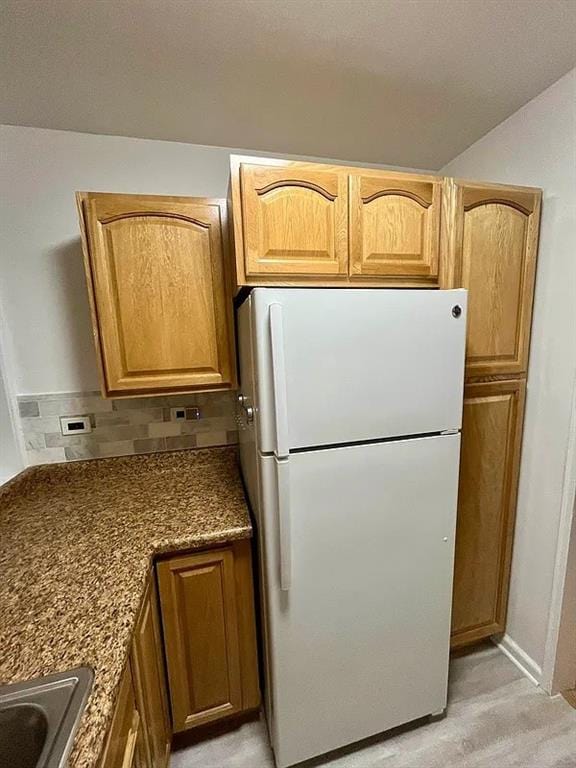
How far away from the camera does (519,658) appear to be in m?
1.64

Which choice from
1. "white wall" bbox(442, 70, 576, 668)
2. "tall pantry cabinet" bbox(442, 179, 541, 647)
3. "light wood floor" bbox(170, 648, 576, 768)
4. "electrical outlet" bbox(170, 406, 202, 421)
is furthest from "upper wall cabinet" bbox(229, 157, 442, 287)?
"light wood floor" bbox(170, 648, 576, 768)

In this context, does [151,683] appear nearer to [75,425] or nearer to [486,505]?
[75,425]

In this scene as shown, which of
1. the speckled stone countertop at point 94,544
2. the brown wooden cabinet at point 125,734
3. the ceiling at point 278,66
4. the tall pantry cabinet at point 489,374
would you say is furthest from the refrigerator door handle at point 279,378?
the ceiling at point 278,66

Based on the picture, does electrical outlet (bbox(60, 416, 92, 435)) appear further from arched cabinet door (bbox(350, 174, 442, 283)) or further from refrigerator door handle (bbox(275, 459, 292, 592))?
arched cabinet door (bbox(350, 174, 442, 283))

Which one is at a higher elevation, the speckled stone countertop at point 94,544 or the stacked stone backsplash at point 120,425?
the stacked stone backsplash at point 120,425

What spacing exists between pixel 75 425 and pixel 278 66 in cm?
164

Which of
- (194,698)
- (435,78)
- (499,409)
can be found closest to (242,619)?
(194,698)

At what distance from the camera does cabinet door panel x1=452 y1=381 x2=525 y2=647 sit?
147 centimetres

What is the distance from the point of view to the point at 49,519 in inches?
51.9

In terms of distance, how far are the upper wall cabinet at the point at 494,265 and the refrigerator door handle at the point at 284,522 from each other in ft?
2.92

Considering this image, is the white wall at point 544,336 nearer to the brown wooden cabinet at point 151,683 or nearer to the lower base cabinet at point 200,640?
the lower base cabinet at point 200,640

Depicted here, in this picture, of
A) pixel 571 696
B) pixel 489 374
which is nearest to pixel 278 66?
pixel 489 374

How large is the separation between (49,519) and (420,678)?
1525mm

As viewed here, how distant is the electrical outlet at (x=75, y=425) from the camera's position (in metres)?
1.63
